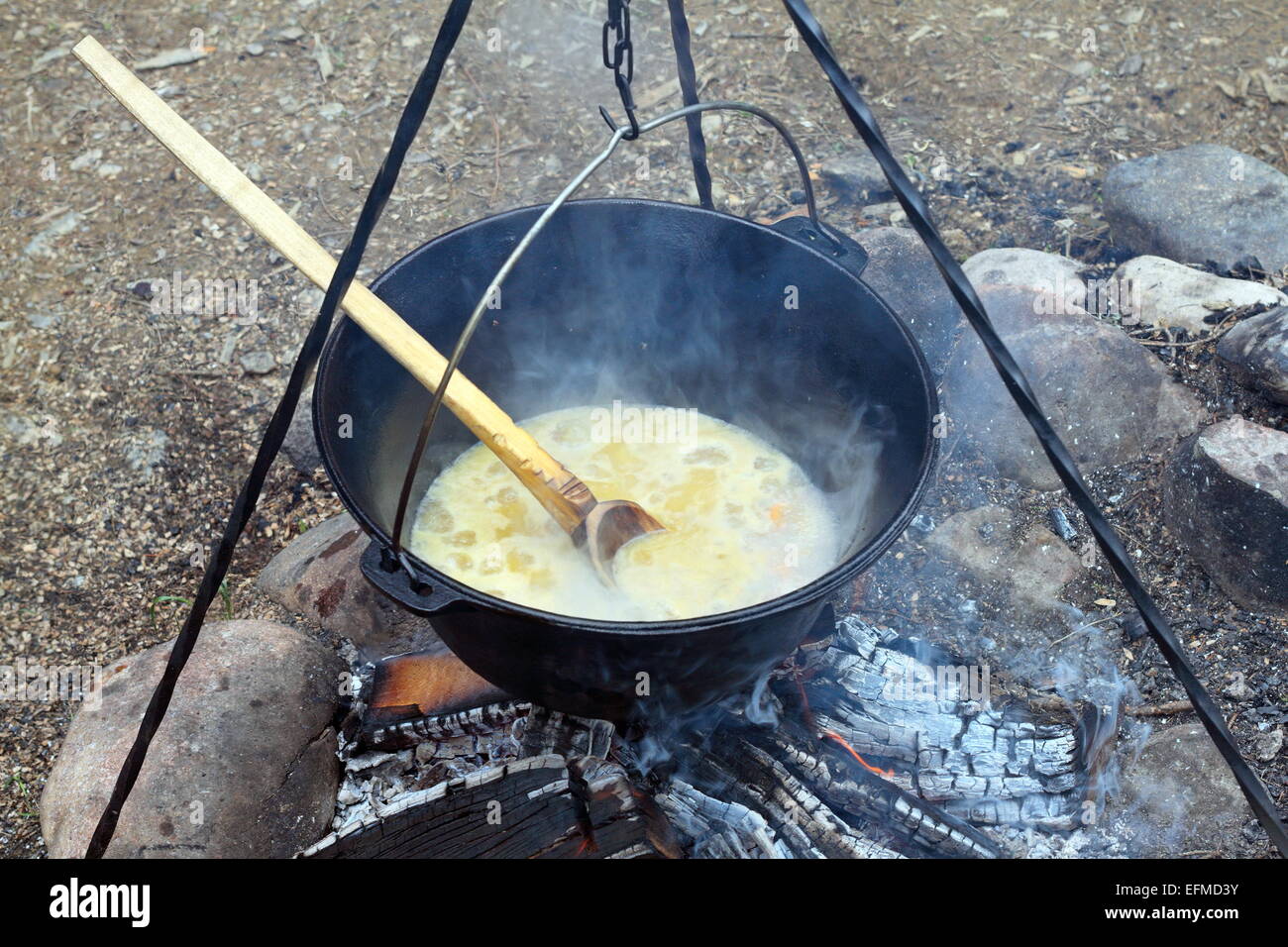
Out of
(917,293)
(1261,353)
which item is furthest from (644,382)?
(1261,353)

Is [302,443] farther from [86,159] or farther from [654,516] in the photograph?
[86,159]

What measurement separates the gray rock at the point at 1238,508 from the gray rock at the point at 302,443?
3.65m

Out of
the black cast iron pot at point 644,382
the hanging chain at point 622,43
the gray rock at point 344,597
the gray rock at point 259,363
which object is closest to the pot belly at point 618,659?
the black cast iron pot at point 644,382

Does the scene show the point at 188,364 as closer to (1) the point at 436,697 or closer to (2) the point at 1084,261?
(1) the point at 436,697

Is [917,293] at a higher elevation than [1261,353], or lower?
higher

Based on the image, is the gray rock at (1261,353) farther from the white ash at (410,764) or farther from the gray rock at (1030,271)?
the white ash at (410,764)

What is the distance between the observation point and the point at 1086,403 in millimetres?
4000

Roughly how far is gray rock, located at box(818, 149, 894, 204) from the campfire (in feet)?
9.63

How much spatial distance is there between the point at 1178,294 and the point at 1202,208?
0.74 metres

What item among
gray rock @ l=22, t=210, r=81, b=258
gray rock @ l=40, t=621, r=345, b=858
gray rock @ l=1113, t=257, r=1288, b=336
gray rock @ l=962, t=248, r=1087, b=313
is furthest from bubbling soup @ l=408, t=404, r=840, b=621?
gray rock @ l=22, t=210, r=81, b=258

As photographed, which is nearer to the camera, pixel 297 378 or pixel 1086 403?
pixel 297 378

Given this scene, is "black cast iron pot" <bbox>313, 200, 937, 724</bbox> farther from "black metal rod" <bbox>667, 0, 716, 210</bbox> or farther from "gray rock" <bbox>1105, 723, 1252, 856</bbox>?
"gray rock" <bbox>1105, 723, 1252, 856</bbox>

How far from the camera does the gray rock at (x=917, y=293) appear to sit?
14.0 ft

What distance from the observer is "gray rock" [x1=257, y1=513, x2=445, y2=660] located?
11.7 ft
